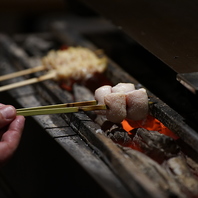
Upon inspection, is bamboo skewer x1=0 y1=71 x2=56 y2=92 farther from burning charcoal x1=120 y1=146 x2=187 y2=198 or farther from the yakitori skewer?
burning charcoal x1=120 y1=146 x2=187 y2=198

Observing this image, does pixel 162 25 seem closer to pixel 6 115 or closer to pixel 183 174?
pixel 183 174

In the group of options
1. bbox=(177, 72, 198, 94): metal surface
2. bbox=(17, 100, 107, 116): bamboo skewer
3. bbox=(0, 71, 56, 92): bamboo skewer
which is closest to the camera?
bbox=(177, 72, 198, 94): metal surface

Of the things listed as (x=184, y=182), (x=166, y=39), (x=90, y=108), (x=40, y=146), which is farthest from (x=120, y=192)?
(x=166, y=39)

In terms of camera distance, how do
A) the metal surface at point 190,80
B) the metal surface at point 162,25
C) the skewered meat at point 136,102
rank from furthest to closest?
the metal surface at point 162,25 → the skewered meat at point 136,102 → the metal surface at point 190,80

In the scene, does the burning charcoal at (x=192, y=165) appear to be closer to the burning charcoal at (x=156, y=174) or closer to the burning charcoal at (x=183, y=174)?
the burning charcoal at (x=183, y=174)

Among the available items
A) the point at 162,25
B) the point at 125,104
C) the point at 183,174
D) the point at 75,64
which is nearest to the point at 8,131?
the point at 125,104

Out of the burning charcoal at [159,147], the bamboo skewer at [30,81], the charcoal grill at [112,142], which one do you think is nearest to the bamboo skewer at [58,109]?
the charcoal grill at [112,142]

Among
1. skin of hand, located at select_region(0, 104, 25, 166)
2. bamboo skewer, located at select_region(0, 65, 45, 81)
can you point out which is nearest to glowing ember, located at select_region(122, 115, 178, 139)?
skin of hand, located at select_region(0, 104, 25, 166)

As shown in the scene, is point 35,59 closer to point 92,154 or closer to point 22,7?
point 92,154
